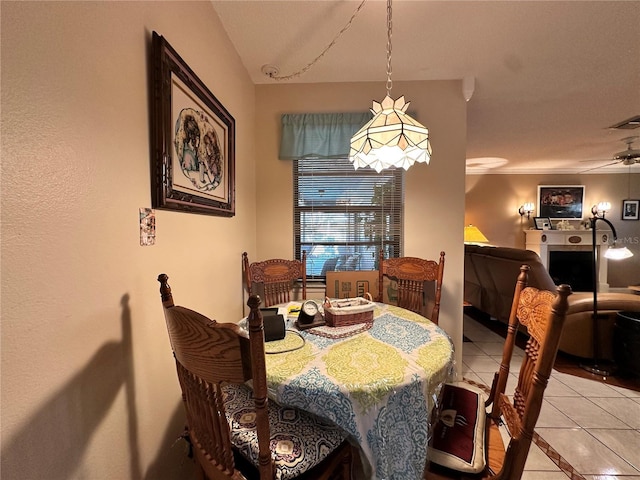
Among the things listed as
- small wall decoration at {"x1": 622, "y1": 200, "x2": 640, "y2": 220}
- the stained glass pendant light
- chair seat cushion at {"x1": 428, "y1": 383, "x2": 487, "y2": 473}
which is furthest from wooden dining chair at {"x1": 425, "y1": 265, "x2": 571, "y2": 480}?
small wall decoration at {"x1": 622, "y1": 200, "x2": 640, "y2": 220}

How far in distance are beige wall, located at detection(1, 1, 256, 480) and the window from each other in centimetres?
129

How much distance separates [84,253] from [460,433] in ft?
4.44

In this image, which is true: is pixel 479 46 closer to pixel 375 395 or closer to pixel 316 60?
pixel 316 60

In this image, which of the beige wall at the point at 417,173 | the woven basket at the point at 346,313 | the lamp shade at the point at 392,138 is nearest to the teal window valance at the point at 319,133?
the beige wall at the point at 417,173

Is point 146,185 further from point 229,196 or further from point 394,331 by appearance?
point 394,331

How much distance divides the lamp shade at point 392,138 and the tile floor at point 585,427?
5.76 ft

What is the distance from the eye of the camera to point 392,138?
3.94 feet

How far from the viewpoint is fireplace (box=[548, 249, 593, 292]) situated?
212 inches

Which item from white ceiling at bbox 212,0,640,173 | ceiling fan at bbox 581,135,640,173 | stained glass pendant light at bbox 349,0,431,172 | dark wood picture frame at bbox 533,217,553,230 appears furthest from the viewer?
dark wood picture frame at bbox 533,217,553,230

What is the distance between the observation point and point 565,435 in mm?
1692

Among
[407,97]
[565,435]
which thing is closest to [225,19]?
[407,97]

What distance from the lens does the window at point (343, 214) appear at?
2389 millimetres

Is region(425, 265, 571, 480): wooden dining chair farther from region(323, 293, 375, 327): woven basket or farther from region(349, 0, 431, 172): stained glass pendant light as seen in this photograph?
region(349, 0, 431, 172): stained glass pendant light

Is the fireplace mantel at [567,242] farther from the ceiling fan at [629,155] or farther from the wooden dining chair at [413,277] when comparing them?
the wooden dining chair at [413,277]
